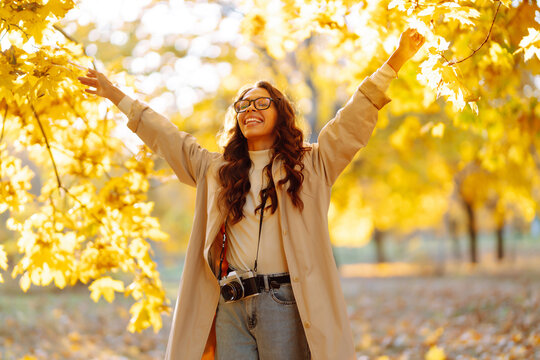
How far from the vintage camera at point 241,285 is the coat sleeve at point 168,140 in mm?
623

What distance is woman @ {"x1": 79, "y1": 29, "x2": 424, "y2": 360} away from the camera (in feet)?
7.72

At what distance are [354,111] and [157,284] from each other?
205cm

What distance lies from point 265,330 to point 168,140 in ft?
3.55

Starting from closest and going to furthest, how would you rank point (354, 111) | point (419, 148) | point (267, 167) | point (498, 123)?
point (354, 111)
point (267, 167)
point (498, 123)
point (419, 148)

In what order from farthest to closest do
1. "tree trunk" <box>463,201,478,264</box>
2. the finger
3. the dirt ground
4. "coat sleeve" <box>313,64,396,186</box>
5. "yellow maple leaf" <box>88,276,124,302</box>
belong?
1. "tree trunk" <box>463,201,478,264</box>
2. the dirt ground
3. "yellow maple leaf" <box>88,276,124,302</box>
4. the finger
5. "coat sleeve" <box>313,64,396,186</box>

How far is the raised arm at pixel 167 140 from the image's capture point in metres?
2.71

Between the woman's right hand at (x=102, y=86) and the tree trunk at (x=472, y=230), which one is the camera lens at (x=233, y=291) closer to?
the woman's right hand at (x=102, y=86)

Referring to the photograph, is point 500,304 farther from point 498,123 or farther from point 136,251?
point 136,251

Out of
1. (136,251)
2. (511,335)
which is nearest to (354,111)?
(136,251)

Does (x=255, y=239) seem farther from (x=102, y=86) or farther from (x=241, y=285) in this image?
(x=102, y=86)

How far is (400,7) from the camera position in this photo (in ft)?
7.97

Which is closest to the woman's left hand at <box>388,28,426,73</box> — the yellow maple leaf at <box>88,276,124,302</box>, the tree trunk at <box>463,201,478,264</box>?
the yellow maple leaf at <box>88,276,124,302</box>

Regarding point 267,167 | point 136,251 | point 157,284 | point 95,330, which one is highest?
point 267,167

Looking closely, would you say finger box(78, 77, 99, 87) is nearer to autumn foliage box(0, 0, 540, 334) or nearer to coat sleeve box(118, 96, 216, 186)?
autumn foliage box(0, 0, 540, 334)
